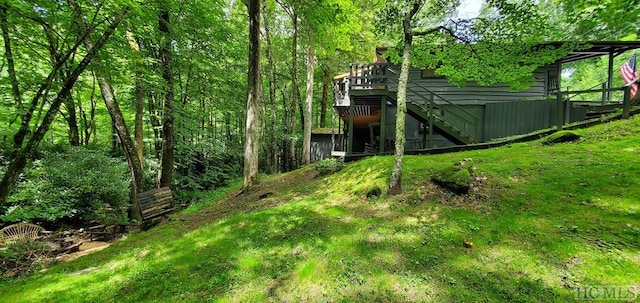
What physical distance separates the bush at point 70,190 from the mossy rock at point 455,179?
10.2m

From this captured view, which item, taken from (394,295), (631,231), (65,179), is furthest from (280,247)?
(65,179)

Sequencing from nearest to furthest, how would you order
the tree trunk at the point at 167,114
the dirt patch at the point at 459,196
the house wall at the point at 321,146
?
the dirt patch at the point at 459,196
the tree trunk at the point at 167,114
the house wall at the point at 321,146

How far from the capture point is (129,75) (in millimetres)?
7652

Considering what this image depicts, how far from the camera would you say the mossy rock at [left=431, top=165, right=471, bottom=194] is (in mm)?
5426

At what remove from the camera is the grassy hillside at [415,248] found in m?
3.25

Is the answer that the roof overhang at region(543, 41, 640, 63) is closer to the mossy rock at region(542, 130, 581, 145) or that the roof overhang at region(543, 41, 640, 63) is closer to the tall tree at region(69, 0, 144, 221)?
the mossy rock at region(542, 130, 581, 145)

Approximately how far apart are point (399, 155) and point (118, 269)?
5.70 meters

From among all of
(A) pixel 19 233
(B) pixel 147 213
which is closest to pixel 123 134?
(B) pixel 147 213

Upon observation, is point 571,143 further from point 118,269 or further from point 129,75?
point 129,75

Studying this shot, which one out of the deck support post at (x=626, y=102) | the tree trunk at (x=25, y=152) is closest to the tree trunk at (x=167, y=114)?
the tree trunk at (x=25, y=152)

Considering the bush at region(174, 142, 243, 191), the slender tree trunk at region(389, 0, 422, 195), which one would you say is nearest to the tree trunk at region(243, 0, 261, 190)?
the slender tree trunk at region(389, 0, 422, 195)

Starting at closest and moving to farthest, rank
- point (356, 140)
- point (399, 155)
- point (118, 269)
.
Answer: point (118, 269) → point (399, 155) → point (356, 140)

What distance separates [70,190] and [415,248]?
32.3 feet

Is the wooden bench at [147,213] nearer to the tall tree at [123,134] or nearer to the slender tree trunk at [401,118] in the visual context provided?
the tall tree at [123,134]
